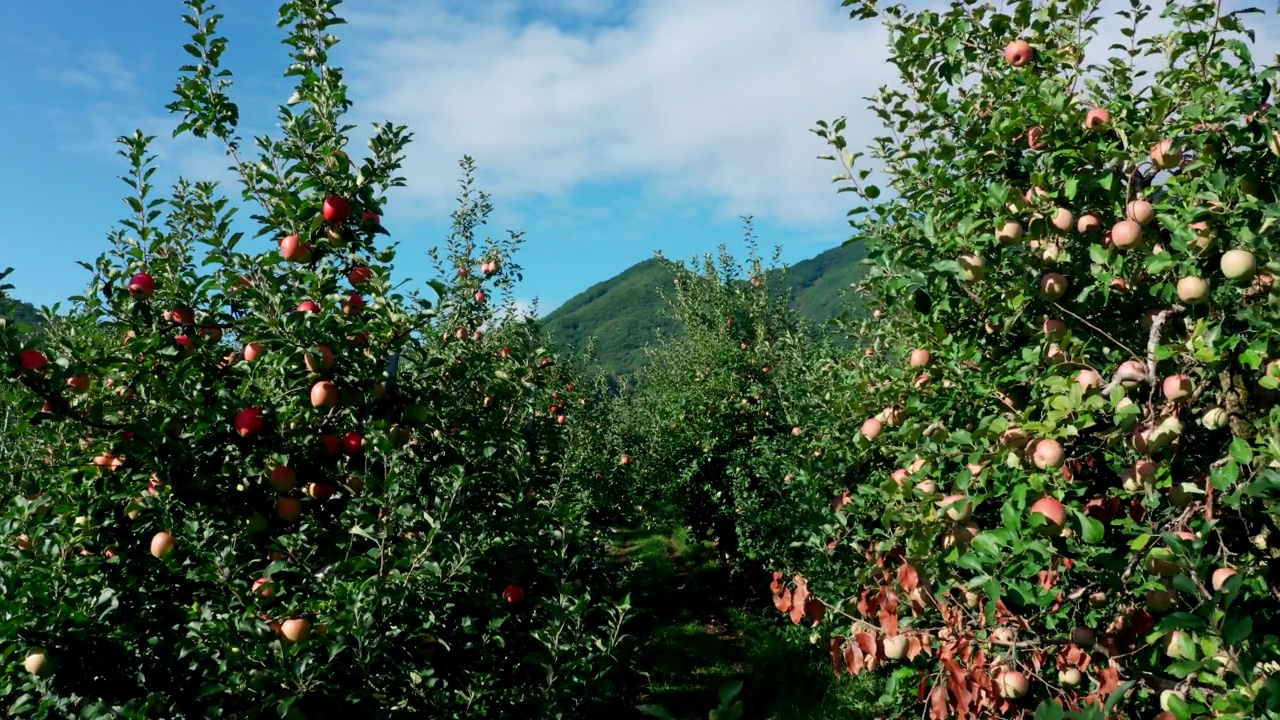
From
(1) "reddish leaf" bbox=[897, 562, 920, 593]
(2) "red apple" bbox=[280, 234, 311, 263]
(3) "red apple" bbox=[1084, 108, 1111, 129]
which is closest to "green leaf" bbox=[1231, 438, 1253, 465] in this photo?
(1) "reddish leaf" bbox=[897, 562, 920, 593]

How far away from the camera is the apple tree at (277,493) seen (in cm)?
258

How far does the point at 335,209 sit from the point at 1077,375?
10.7 ft

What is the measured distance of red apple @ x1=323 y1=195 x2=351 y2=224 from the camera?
343cm

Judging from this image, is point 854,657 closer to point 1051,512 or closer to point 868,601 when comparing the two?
point 868,601

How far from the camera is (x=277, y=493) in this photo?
10.8 feet

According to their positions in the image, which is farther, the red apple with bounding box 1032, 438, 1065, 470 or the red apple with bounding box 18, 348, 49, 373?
the red apple with bounding box 18, 348, 49, 373

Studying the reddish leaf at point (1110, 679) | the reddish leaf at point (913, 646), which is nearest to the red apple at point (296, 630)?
the reddish leaf at point (913, 646)

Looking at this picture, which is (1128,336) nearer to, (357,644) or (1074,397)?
(1074,397)

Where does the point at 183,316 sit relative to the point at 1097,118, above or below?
above

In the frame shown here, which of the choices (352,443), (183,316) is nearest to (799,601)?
(352,443)

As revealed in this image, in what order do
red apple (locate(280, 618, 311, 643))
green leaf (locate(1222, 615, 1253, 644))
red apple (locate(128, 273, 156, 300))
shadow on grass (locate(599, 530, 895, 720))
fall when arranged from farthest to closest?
shadow on grass (locate(599, 530, 895, 720)) < red apple (locate(128, 273, 156, 300)) < red apple (locate(280, 618, 311, 643)) < green leaf (locate(1222, 615, 1253, 644))

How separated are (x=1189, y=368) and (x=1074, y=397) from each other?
63cm

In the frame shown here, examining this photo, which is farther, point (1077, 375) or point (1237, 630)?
point (1077, 375)

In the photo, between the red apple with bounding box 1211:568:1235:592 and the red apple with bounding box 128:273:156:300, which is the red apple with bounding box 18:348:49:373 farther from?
the red apple with bounding box 1211:568:1235:592
